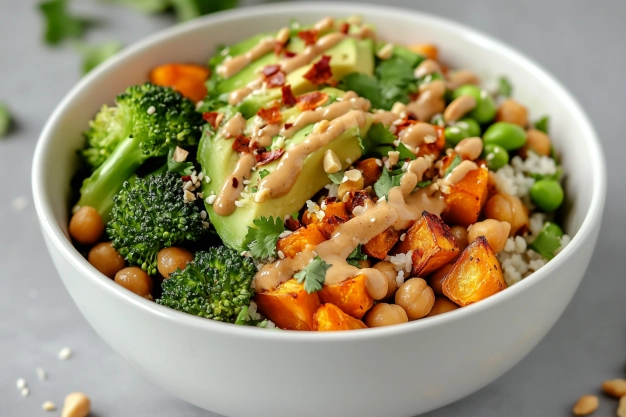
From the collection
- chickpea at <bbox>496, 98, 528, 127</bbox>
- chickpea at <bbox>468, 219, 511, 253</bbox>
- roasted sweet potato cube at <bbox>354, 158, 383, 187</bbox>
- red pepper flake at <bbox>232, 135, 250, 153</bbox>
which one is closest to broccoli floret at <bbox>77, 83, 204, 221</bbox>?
red pepper flake at <bbox>232, 135, 250, 153</bbox>

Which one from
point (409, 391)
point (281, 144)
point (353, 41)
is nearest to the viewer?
point (409, 391)

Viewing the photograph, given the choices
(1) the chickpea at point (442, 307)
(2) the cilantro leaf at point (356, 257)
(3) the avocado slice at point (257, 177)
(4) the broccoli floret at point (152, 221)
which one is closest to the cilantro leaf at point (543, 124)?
(3) the avocado slice at point (257, 177)

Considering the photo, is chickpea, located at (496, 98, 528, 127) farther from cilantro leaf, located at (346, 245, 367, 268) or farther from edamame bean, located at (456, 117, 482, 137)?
cilantro leaf, located at (346, 245, 367, 268)

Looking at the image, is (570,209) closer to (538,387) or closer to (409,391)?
(538,387)

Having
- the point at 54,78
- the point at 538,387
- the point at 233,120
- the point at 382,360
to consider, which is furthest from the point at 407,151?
the point at 54,78

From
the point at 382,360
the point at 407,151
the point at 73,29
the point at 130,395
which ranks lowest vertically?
the point at 130,395

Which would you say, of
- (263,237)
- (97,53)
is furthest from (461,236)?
(97,53)

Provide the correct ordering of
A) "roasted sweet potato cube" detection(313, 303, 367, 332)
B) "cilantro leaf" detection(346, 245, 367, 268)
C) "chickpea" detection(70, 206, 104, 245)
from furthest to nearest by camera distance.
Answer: "chickpea" detection(70, 206, 104, 245) → "cilantro leaf" detection(346, 245, 367, 268) → "roasted sweet potato cube" detection(313, 303, 367, 332)
